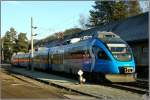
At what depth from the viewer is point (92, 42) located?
2780 cm

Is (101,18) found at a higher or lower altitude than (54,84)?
higher

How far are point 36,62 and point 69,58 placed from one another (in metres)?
19.7

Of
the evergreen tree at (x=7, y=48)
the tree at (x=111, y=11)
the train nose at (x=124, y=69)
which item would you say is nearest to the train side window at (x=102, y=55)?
the train nose at (x=124, y=69)

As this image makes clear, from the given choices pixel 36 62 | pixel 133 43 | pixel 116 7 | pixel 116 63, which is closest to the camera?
pixel 116 63

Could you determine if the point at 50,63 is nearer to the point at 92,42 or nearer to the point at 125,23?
the point at 125,23

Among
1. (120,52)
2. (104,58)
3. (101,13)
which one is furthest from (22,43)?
(120,52)

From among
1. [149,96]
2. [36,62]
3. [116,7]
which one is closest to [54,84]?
[149,96]

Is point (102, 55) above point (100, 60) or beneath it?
above

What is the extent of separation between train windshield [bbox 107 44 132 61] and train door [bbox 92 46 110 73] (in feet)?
1.72

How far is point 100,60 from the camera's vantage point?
26703 mm

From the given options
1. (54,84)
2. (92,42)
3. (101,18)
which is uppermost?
(101,18)

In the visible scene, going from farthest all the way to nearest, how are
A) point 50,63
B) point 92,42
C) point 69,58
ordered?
point 50,63 < point 69,58 < point 92,42

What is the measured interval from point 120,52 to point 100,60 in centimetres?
133

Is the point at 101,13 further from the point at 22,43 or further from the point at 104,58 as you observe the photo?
the point at 104,58
